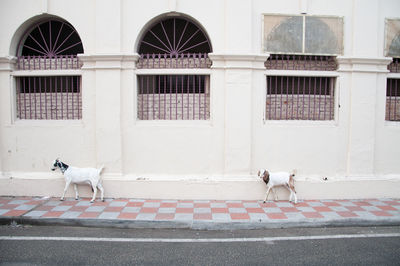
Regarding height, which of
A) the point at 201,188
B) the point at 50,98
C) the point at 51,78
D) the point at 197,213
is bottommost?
the point at 197,213

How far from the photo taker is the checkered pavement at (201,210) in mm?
4754

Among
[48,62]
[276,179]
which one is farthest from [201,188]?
[48,62]

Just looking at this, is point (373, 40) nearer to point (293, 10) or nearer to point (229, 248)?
point (293, 10)

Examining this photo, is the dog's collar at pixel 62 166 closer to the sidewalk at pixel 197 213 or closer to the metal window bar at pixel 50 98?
the sidewalk at pixel 197 213

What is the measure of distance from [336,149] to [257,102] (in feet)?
6.77

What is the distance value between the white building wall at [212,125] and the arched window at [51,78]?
0.73ft

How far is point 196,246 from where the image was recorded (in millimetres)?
3934

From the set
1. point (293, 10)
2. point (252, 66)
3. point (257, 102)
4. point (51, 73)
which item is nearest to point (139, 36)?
point (51, 73)

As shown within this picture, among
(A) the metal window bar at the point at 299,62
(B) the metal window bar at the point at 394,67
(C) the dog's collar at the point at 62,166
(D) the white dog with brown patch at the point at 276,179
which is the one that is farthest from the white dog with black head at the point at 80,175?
(B) the metal window bar at the point at 394,67

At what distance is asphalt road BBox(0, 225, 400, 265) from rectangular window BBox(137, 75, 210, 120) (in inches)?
100

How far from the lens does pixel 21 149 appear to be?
5.98 metres

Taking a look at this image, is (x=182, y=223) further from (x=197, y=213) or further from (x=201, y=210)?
(x=201, y=210)

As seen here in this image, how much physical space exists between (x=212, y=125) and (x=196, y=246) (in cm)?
261

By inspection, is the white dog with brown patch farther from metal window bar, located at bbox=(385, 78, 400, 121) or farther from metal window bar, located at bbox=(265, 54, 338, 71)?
metal window bar, located at bbox=(385, 78, 400, 121)
